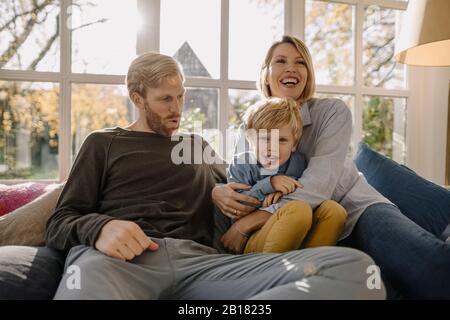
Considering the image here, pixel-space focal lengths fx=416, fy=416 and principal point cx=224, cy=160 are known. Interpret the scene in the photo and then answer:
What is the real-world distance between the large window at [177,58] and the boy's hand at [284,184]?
971 millimetres

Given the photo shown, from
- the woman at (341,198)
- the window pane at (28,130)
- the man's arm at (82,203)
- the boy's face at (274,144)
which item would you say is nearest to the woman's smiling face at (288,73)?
the woman at (341,198)

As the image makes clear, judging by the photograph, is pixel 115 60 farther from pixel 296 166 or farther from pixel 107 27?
pixel 296 166

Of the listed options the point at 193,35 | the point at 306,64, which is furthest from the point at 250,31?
the point at 306,64

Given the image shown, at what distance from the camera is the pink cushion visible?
1.51 metres

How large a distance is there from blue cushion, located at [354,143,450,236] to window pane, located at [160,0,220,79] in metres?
0.96

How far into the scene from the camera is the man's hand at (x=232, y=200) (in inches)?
51.6

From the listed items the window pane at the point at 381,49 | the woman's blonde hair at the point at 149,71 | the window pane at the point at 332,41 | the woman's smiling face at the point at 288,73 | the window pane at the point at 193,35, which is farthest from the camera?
the window pane at the point at 381,49

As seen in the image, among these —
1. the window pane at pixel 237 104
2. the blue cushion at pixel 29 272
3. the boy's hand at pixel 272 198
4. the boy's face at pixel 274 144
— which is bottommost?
the blue cushion at pixel 29 272

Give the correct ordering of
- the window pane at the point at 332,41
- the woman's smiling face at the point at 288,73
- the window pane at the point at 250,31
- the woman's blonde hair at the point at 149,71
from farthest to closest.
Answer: the window pane at the point at 332,41, the window pane at the point at 250,31, the woman's smiling face at the point at 288,73, the woman's blonde hair at the point at 149,71

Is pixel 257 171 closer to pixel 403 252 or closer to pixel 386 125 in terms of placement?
pixel 403 252

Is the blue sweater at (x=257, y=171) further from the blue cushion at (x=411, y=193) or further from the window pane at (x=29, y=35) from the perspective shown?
the window pane at (x=29, y=35)

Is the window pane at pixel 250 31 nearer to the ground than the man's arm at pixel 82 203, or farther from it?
farther from it

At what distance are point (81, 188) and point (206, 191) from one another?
16.3 inches
